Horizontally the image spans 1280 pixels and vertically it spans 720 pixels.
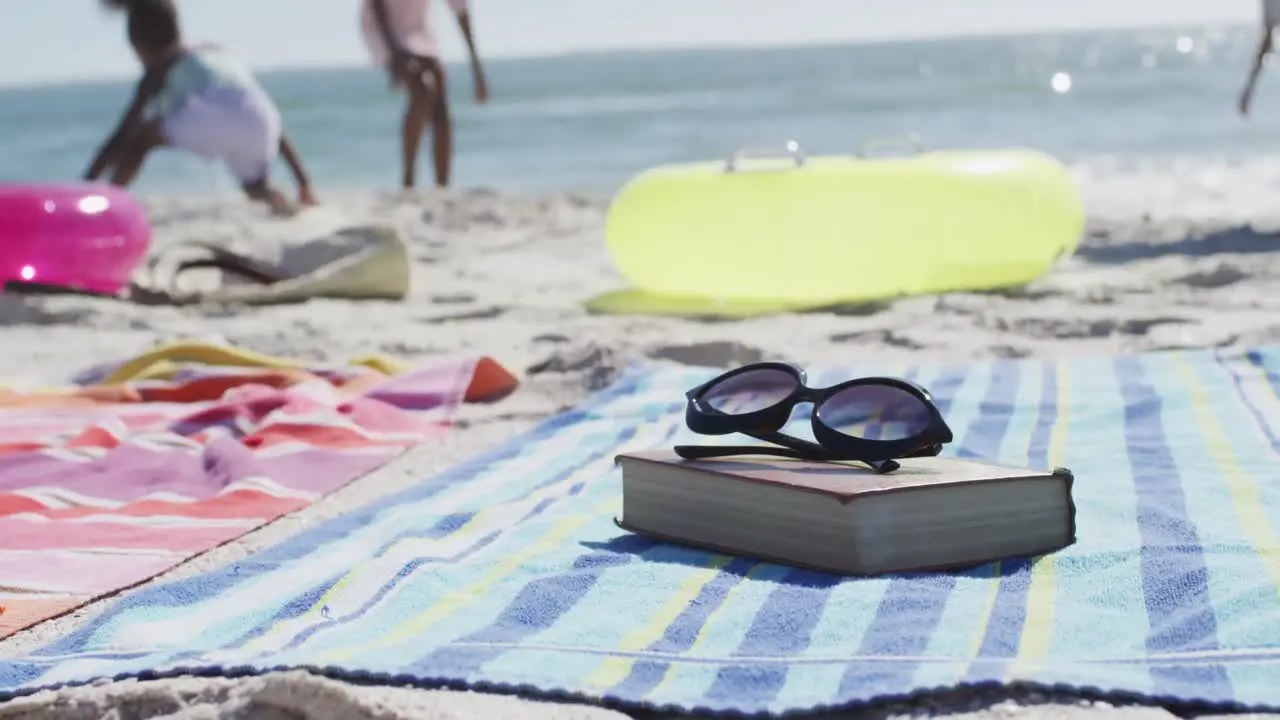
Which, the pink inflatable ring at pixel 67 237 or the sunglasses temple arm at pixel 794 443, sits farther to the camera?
the pink inflatable ring at pixel 67 237

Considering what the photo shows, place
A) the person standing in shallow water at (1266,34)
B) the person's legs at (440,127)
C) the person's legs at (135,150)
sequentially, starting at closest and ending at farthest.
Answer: the person standing in shallow water at (1266,34)
the person's legs at (135,150)
the person's legs at (440,127)

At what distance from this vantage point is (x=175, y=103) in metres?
5.14

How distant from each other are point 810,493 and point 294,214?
15.3 feet

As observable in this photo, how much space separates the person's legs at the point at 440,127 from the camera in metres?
6.18

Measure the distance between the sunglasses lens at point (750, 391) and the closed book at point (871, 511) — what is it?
0.06 meters

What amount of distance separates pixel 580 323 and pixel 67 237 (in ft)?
4.62

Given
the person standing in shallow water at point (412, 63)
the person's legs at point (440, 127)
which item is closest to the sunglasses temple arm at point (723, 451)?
the person standing in shallow water at point (412, 63)

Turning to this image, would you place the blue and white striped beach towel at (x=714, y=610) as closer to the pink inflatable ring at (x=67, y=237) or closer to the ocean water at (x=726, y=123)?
the pink inflatable ring at (x=67, y=237)

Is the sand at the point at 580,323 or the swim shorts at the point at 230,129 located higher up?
the swim shorts at the point at 230,129

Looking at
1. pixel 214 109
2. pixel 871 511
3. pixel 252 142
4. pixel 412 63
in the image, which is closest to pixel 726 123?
pixel 412 63

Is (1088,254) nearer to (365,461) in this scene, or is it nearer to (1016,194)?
(1016,194)

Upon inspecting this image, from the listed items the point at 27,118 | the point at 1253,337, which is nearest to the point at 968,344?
the point at 1253,337

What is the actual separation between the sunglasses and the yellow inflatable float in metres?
2.01

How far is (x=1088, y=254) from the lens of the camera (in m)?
4.24
